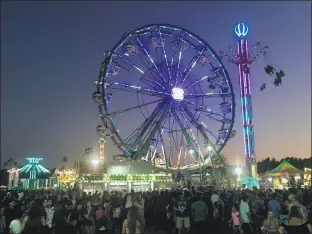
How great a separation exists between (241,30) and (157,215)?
26973 millimetres

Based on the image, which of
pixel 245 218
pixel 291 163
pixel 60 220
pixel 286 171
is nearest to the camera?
pixel 60 220

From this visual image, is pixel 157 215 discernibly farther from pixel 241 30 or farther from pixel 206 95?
pixel 241 30

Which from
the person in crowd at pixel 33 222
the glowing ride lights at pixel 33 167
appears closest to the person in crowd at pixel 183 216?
the person in crowd at pixel 33 222

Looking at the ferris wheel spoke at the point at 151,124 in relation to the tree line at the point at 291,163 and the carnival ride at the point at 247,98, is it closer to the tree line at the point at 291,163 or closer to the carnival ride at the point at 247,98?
the carnival ride at the point at 247,98

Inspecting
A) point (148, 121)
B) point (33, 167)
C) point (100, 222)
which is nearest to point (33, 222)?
point (100, 222)

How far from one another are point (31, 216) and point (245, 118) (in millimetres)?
27631

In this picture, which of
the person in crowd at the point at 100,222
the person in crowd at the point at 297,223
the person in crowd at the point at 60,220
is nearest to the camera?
the person in crowd at the point at 297,223

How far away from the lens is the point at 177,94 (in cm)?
3005

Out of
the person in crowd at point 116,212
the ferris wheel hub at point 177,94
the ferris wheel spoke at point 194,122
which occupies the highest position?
the ferris wheel hub at point 177,94

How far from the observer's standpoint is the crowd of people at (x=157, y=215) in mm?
7268

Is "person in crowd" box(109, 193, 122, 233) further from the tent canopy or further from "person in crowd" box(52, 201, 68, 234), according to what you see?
the tent canopy

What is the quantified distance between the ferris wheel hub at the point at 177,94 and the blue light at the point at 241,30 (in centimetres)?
1005

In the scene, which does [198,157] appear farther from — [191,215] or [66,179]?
[191,215]

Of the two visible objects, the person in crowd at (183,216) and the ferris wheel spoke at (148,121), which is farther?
the ferris wheel spoke at (148,121)
